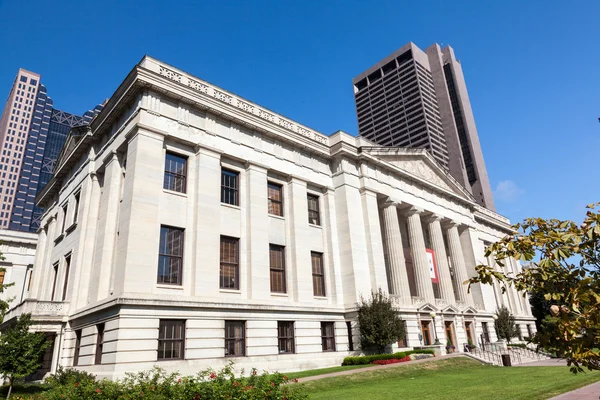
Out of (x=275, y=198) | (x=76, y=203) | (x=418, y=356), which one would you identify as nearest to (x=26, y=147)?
(x=76, y=203)

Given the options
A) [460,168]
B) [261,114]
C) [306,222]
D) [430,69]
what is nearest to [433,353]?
[306,222]

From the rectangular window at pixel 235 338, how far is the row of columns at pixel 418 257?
15534 millimetres

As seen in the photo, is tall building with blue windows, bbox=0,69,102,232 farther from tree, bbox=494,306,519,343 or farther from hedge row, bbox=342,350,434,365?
tree, bbox=494,306,519,343

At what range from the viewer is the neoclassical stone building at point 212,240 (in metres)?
22.5

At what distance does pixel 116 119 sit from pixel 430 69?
494 ft

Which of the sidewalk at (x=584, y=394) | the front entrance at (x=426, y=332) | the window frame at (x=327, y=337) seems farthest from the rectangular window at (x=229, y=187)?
the sidewalk at (x=584, y=394)

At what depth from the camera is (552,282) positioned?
605 centimetres

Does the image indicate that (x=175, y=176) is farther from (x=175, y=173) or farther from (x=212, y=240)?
(x=212, y=240)

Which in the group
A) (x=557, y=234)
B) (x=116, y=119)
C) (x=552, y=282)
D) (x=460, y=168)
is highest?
(x=460, y=168)

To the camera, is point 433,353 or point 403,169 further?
point 403,169

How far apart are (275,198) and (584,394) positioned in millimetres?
22082

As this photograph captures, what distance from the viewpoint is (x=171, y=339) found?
21.9 m

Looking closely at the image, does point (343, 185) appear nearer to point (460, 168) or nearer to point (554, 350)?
point (554, 350)

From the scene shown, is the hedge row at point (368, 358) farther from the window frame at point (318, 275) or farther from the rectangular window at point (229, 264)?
the rectangular window at point (229, 264)
